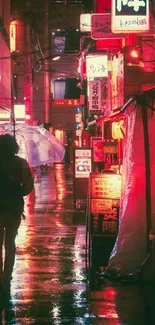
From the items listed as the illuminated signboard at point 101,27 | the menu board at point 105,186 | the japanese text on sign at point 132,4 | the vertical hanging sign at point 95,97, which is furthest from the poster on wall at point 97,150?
the menu board at point 105,186

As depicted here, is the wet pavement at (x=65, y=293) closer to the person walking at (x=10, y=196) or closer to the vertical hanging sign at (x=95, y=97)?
the person walking at (x=10, y=196)

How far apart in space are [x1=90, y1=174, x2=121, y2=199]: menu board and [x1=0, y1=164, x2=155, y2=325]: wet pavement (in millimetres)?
1224

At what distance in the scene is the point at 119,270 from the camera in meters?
9.12

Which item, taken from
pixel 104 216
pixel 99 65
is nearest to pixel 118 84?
pixel 99 65

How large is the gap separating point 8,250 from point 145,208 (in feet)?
6.77

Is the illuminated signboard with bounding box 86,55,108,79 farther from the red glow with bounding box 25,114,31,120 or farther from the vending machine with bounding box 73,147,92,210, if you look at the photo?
the red glow with bounding box 25,114,31,120

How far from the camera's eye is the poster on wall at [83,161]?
62.6 feet

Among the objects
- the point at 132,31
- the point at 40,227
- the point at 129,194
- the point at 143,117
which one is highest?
the point at 132,31

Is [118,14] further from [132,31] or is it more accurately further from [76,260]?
[76,260]

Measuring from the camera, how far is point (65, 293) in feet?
28.2

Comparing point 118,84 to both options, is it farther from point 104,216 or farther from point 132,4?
point 104,216

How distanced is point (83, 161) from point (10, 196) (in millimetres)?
10970

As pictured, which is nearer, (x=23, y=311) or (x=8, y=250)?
(x=23, y=311)

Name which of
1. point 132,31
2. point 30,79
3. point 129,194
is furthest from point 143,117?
point 30,79
